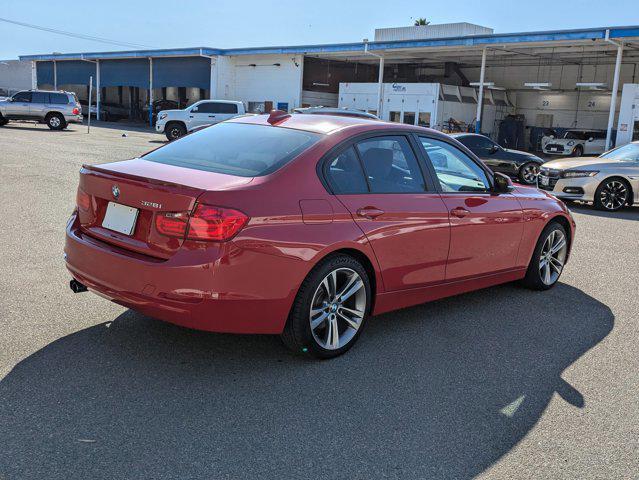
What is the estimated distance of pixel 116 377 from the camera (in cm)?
386

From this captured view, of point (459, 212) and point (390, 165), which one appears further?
point (459, 212)

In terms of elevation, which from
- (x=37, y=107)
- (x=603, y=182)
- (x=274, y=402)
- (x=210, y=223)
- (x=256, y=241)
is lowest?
(x=274, y=402)

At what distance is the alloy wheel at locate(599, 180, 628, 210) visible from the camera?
13.1 m

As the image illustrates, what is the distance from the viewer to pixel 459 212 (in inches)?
201

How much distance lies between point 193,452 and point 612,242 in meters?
8.11

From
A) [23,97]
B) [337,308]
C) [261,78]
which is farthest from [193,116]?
[337,308]

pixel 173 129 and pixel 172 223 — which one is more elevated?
pixel 172 223

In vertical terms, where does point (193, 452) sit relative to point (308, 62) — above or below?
below

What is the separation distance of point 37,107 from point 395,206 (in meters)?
31.4

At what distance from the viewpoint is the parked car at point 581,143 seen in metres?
30.6

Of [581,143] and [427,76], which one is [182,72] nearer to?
[427,76]

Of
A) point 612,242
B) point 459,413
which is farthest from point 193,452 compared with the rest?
point 612,242

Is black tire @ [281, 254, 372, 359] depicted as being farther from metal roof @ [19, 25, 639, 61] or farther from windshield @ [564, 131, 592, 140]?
windshield @ [564, 131, 592, 140]

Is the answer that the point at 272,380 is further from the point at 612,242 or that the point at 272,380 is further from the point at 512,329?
the point at 612,242
